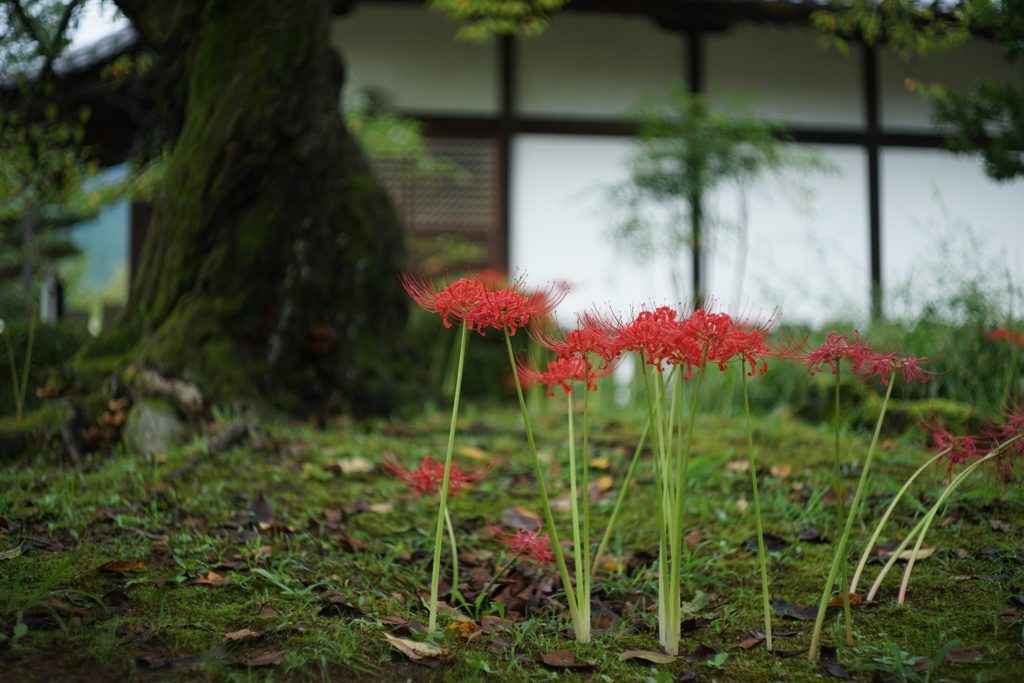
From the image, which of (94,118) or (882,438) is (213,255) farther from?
(94,118)

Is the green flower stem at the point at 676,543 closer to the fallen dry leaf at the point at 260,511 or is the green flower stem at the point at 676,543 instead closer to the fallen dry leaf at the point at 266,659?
the fallen dry leaf at the point at 266,659

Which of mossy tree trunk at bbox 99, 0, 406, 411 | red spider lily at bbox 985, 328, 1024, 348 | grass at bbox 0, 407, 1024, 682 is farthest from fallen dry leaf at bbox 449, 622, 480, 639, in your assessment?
red spider lily at bbox 985, 328, 1024, 348

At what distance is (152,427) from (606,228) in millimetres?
5499

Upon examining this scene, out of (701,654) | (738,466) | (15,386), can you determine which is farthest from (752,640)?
(15,386)

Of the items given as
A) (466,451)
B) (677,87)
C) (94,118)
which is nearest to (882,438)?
(466,451)

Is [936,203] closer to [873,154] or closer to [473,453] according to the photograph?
[873,154]

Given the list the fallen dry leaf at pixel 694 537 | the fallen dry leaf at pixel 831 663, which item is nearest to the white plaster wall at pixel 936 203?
the fallen dry leaf at pixel 694 537

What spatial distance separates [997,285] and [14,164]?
4.92 meters

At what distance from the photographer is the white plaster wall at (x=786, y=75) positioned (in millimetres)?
8148

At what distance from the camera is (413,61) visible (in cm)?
787

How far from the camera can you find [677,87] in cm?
639

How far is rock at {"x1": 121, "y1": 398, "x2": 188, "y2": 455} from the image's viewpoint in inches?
112

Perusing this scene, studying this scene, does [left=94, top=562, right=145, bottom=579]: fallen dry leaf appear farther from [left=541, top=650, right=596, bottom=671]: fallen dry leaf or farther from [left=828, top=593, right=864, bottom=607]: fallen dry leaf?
[left=828, top=593, right=864, bottom=607]: fallen dry leaf

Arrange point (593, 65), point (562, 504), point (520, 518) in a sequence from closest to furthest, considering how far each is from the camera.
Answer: point (520, 518) < point (562, 504) < point (593, 65)
